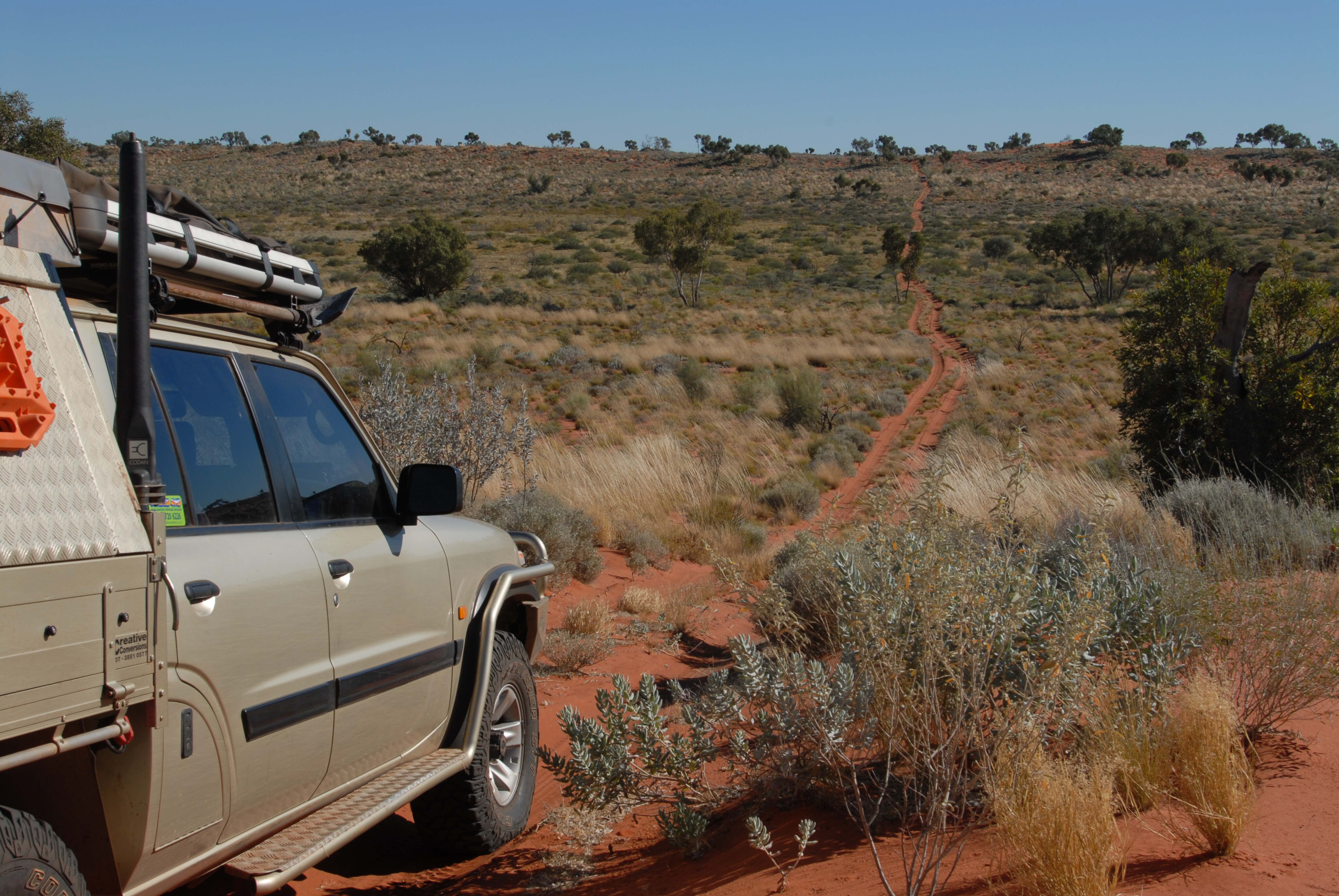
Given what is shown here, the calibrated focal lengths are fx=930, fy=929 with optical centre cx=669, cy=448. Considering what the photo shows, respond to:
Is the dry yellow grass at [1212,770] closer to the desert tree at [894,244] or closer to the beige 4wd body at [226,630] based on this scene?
the beige 4wd body at [226,630]

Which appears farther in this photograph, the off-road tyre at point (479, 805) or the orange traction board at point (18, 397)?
the off-road tyre at point (479, 805)

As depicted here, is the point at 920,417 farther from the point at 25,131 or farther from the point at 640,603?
the point at 25,131

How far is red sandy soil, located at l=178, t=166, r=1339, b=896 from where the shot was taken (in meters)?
3.26

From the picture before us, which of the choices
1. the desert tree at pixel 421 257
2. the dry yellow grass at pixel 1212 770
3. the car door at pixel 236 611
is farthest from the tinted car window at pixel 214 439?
the desert tree at pixel 421 257

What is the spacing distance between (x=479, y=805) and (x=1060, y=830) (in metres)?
2.38

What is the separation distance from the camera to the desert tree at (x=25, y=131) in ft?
36.1

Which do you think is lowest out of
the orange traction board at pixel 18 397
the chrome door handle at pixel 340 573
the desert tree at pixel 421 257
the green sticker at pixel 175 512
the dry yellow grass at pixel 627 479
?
the dry yellow grass at pixel 627 479

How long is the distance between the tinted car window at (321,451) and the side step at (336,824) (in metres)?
0.99

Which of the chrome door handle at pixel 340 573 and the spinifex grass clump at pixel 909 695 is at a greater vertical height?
the chrome door handle at pixel 340 573

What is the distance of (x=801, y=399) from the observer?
68.4 ft

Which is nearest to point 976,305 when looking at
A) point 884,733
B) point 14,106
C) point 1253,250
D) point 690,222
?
point 690,222

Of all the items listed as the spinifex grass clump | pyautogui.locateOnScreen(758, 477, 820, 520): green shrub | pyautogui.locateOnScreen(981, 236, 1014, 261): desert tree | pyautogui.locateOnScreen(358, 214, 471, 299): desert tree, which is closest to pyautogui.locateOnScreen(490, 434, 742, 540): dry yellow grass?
pyautogui.locateOnScreen(758, 477, 820, 520): green shrub

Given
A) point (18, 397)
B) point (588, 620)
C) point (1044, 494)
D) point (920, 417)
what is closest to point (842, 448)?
point (920, 417)

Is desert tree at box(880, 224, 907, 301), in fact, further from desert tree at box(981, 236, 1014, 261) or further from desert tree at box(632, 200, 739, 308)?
desert tree at box(981, 236, 1014, 261)
